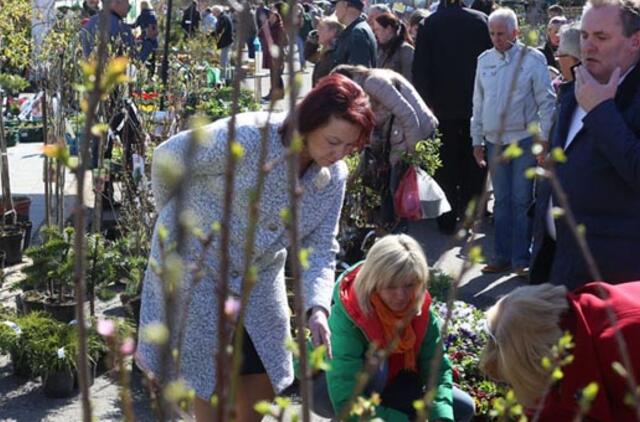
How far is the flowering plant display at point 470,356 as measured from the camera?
452 centimetres

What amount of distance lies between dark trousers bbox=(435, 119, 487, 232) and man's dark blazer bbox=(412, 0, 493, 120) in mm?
121

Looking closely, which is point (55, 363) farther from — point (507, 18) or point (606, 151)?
point (507, 18)

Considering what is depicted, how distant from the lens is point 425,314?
13.3 ft

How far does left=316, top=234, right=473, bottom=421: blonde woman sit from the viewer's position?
12.5 ft

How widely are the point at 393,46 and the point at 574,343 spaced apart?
6.57m

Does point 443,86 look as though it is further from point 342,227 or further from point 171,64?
point 171,64

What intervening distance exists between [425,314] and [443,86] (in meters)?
4.46

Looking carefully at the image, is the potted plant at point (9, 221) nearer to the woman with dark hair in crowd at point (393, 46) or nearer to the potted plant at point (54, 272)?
the potted plant at point (54, 272)

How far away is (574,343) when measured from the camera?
2.79 metres

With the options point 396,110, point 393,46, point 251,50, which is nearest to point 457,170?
point 393,46

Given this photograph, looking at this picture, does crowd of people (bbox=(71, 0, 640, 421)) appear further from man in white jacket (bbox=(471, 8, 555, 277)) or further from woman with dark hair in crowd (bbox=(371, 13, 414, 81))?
woman with dark hair in crowd (bbox=(371, 13, 414, 81))

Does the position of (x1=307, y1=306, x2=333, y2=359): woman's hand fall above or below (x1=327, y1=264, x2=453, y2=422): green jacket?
above

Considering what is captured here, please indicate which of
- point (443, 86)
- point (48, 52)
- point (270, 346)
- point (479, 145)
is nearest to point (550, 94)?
point (479, 145)

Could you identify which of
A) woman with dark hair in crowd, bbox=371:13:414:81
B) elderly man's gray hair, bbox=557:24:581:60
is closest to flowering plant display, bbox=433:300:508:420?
→ elderly man's gray hair, bbox=557:24:581:60
